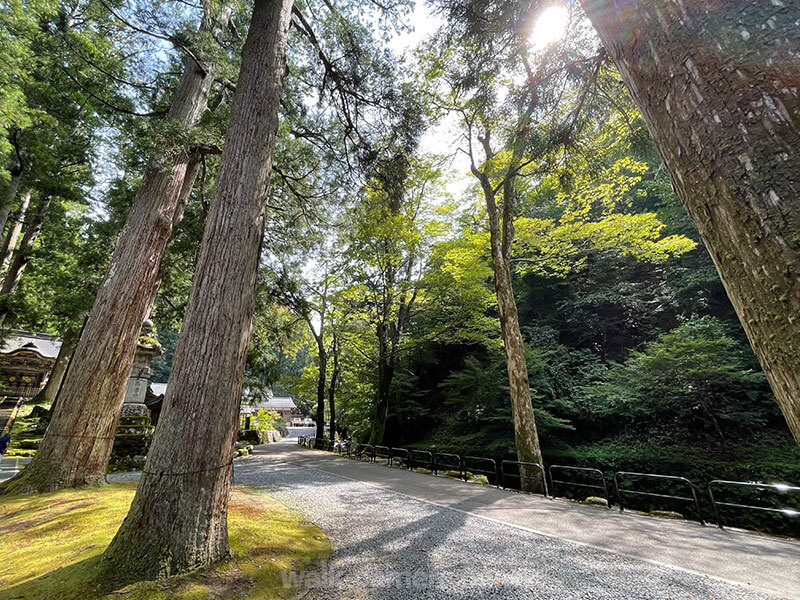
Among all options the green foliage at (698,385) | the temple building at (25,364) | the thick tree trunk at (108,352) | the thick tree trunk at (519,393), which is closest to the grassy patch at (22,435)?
the thick tree trunk at (108,352)

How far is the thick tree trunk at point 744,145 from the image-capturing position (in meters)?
0.83

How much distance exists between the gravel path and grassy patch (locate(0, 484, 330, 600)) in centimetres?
33

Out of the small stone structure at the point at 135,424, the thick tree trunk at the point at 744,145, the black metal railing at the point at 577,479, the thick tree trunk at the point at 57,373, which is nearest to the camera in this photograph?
the thick tree trunk at the point at 744,145

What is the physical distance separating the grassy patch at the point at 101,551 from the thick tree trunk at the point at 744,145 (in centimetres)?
311

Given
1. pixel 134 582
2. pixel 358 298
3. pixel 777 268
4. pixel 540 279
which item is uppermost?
pixel 540 279

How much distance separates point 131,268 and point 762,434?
15.0 metres

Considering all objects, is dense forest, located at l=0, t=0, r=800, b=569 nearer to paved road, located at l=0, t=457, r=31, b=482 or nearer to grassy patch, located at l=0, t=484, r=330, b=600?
grassy patch, located at l=0, t=484, r=330, b=600

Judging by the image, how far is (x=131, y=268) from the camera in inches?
201

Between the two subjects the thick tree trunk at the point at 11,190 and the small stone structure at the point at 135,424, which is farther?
the thick tree trunk at the point at 11,190

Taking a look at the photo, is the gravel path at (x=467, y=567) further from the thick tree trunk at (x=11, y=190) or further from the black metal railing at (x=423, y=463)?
the thick tree trunk at (x=11, y=190)

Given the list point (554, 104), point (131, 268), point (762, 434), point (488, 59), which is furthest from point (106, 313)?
point (762, 434)

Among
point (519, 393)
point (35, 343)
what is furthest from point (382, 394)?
point (35, 343)

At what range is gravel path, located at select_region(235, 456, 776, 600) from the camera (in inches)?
105

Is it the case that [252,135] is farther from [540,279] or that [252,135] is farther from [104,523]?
[540,279]
